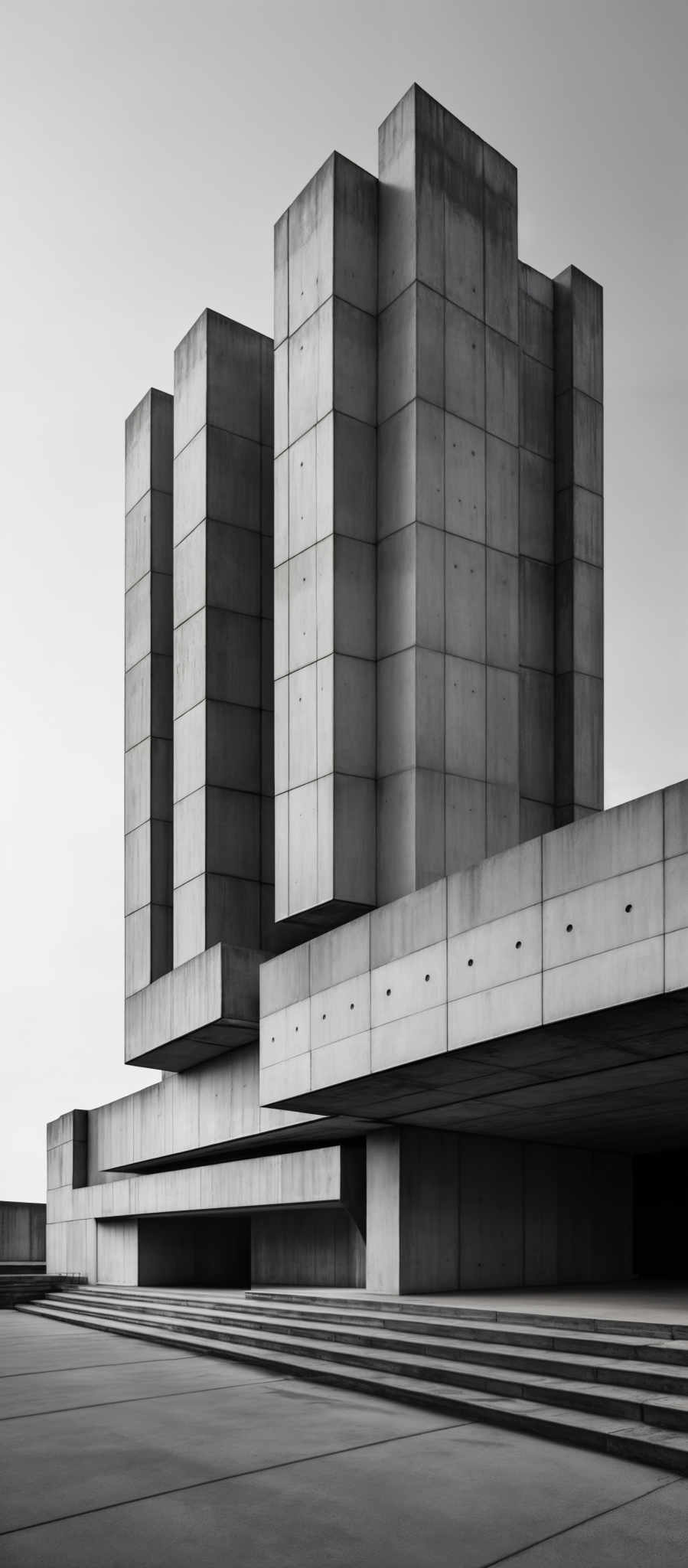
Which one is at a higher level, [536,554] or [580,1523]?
[536,554]

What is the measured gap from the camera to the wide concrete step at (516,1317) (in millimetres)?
11797

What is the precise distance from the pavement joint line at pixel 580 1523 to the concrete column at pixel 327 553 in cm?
1366

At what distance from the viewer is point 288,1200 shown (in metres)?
24.2

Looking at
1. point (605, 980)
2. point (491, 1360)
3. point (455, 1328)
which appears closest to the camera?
point (491, 1360)

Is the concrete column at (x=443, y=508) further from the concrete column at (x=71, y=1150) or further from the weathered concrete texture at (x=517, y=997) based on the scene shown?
the concrete column at (x=71, y=1150)

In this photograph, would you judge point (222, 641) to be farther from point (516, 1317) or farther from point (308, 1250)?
point (516, 1317)

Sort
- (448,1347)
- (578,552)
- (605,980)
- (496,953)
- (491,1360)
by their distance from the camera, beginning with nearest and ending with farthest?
(491,1360)
(448,1347)
(605,980)
(496,953)
(578,552)

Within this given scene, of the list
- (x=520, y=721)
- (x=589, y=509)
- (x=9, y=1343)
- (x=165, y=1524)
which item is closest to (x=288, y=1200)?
(x=9, y=1343)

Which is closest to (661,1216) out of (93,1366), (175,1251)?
(175,1251)

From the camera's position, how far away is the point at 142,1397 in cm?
1202

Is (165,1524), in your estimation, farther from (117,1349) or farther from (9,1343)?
(9,1343)

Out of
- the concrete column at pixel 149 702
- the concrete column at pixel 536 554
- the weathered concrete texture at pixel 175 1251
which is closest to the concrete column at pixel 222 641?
the concrete column at pixel 149 702

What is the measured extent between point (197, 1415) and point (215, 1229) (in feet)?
84.7

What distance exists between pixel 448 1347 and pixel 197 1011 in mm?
12846
